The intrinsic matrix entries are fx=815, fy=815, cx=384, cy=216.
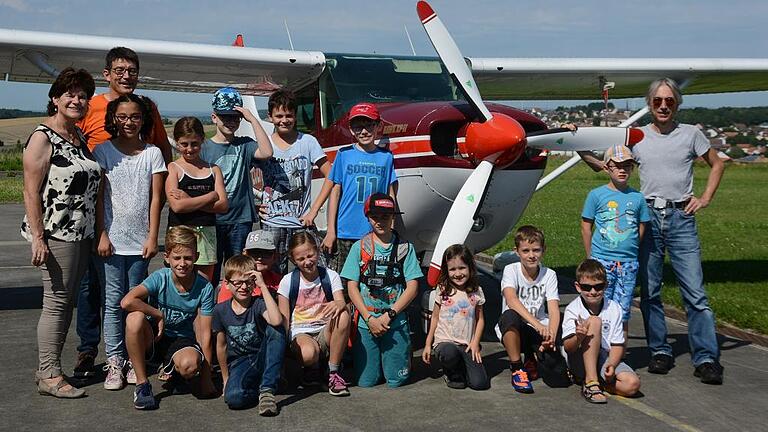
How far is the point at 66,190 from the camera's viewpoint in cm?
446

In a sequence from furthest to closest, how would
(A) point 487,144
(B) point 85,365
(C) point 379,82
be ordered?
1. (C) point 379,82
2. (A) point 487,144
3. (B) point 85,365

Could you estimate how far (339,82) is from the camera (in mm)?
7371

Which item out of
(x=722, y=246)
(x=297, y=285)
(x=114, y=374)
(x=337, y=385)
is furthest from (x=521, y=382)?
(x=722, y=246)

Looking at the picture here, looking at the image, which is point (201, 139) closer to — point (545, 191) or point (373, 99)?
point (373, 99)

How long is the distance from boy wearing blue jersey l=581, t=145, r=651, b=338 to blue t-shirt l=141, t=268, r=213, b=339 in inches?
98.5

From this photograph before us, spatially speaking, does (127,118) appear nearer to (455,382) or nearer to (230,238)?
(230,238)

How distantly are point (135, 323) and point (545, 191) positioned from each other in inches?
910

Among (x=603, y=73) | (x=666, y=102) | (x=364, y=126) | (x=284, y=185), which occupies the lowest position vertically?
(x=284, y=185)

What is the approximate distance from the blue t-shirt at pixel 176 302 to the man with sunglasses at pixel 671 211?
2849 millimetres

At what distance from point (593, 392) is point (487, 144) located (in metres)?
1.81

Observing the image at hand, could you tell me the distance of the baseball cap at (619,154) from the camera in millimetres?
5211

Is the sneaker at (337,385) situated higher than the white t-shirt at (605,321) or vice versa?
the white t-shirt at (605,321)

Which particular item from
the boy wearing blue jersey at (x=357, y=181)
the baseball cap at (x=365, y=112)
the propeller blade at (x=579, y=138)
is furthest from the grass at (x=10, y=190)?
the propeller blade at (x=579, y=138)

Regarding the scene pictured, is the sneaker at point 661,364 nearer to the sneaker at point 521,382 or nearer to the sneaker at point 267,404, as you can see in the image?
the sneaker at point 521,382
